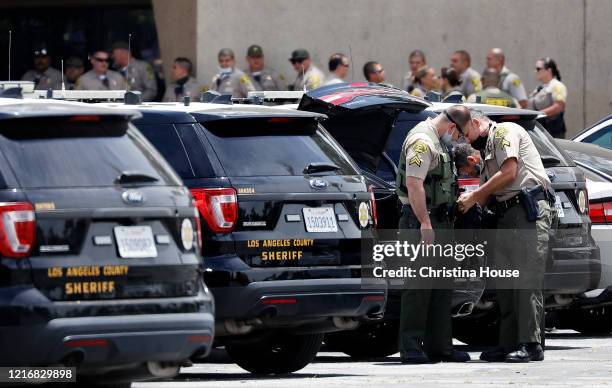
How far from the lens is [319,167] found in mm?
10883

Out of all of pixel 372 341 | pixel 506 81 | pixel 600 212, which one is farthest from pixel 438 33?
pixel 372 341

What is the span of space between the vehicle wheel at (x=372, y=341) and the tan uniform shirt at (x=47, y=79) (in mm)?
9779

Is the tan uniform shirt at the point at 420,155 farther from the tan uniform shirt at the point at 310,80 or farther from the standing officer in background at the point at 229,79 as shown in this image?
the standing officer in background at the point at 229,79

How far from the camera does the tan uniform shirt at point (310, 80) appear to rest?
20219 mm

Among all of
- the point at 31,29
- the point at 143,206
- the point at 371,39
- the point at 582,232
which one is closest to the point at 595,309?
the point at 582,232

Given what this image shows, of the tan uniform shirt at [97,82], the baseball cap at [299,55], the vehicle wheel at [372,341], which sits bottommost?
the vehicle wheel at [372,341]

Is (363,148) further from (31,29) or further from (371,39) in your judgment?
(31,29)

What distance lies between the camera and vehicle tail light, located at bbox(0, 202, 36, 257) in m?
8.07

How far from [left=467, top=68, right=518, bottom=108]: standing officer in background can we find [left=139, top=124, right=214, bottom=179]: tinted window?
22.2 ft

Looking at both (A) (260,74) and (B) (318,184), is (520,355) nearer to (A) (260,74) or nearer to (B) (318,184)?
(B) (318,184)

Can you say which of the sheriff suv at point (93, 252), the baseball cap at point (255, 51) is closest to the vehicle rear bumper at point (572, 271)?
the sheriff suv at point (93, 252)

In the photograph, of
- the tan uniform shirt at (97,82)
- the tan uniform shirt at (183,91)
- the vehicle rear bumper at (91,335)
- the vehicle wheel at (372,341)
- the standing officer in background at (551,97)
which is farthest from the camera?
the tan uniform shirt at (183,91)

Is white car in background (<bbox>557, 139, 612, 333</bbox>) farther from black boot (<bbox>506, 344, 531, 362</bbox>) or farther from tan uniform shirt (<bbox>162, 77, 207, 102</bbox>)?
tan uniform shirt (<bbox>162, 77, 207, 102</bbox>)

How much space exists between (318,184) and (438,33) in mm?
12911
